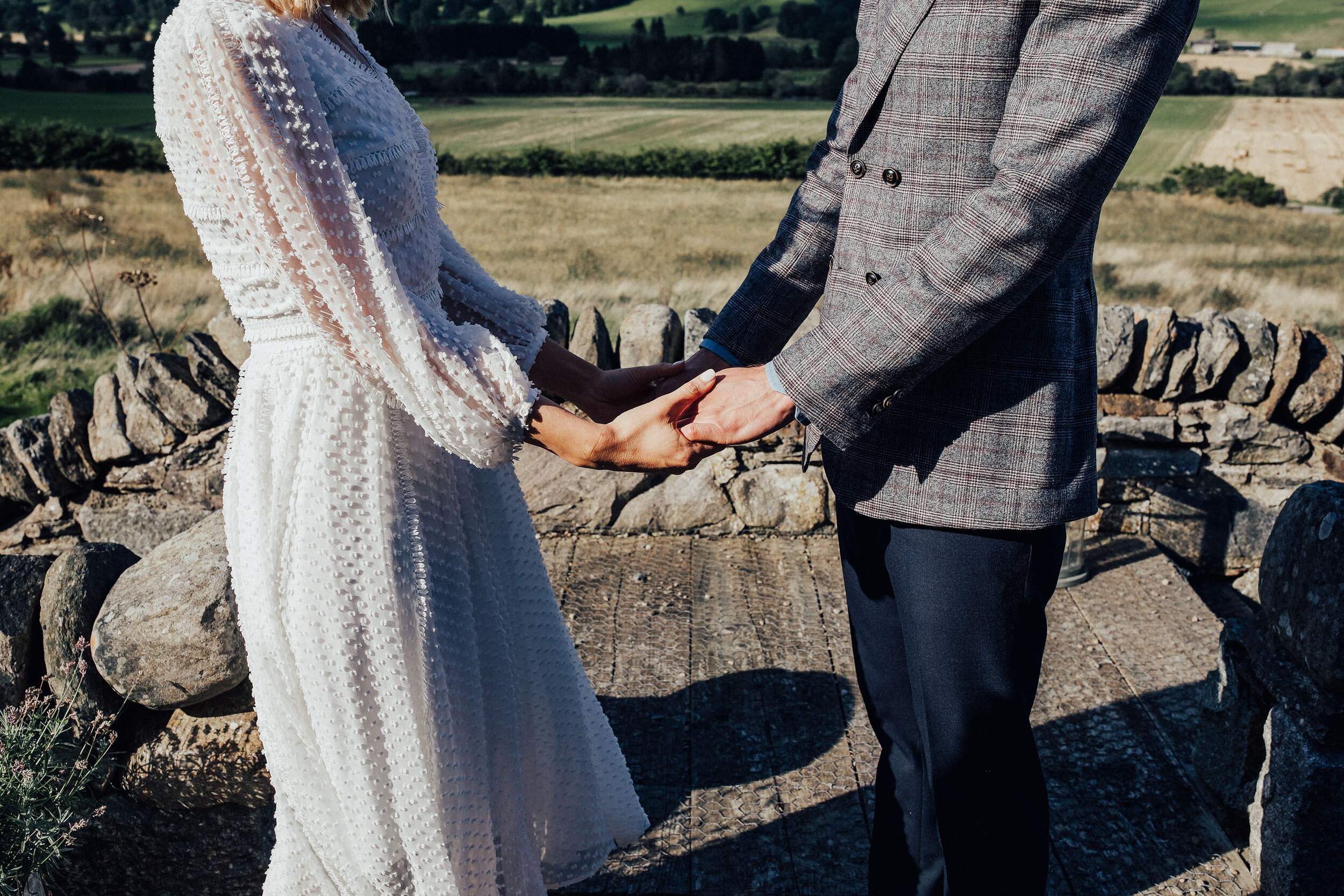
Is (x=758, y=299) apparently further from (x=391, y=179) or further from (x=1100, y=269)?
(x=1100, y=269)

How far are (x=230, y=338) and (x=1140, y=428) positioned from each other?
11.9ft

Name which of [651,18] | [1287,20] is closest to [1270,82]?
[1287,20]

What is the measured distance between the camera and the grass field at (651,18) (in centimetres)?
1366

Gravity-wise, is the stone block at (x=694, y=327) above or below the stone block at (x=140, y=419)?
above

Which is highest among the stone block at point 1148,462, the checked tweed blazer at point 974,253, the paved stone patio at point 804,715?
the checked tweed blazer at point 974,253

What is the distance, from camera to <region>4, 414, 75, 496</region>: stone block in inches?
152

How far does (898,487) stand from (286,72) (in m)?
1.07

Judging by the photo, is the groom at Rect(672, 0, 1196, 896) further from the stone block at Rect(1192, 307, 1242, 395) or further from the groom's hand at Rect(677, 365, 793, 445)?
the stone block at Rect(1192, 307, 1242, 395)

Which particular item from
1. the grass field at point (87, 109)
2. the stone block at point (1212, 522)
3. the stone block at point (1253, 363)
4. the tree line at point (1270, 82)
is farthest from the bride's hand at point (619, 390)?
the grass field at point (87, 109)

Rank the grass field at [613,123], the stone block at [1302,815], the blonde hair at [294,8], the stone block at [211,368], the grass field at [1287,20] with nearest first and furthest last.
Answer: the blonde hair at [294,8]
the stone block at [1302,815]
the stone block at [211,368]
the grass field at [1287,20]
the grass field at [613,123]

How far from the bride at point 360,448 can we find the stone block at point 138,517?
261 centimetres

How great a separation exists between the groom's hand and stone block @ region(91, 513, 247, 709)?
118 cm

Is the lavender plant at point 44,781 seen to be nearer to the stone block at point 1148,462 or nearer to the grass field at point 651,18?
the stone block at point 1148,462

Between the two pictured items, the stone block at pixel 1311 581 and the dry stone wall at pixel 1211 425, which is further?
the dry stone wall at pixel 1211 425
